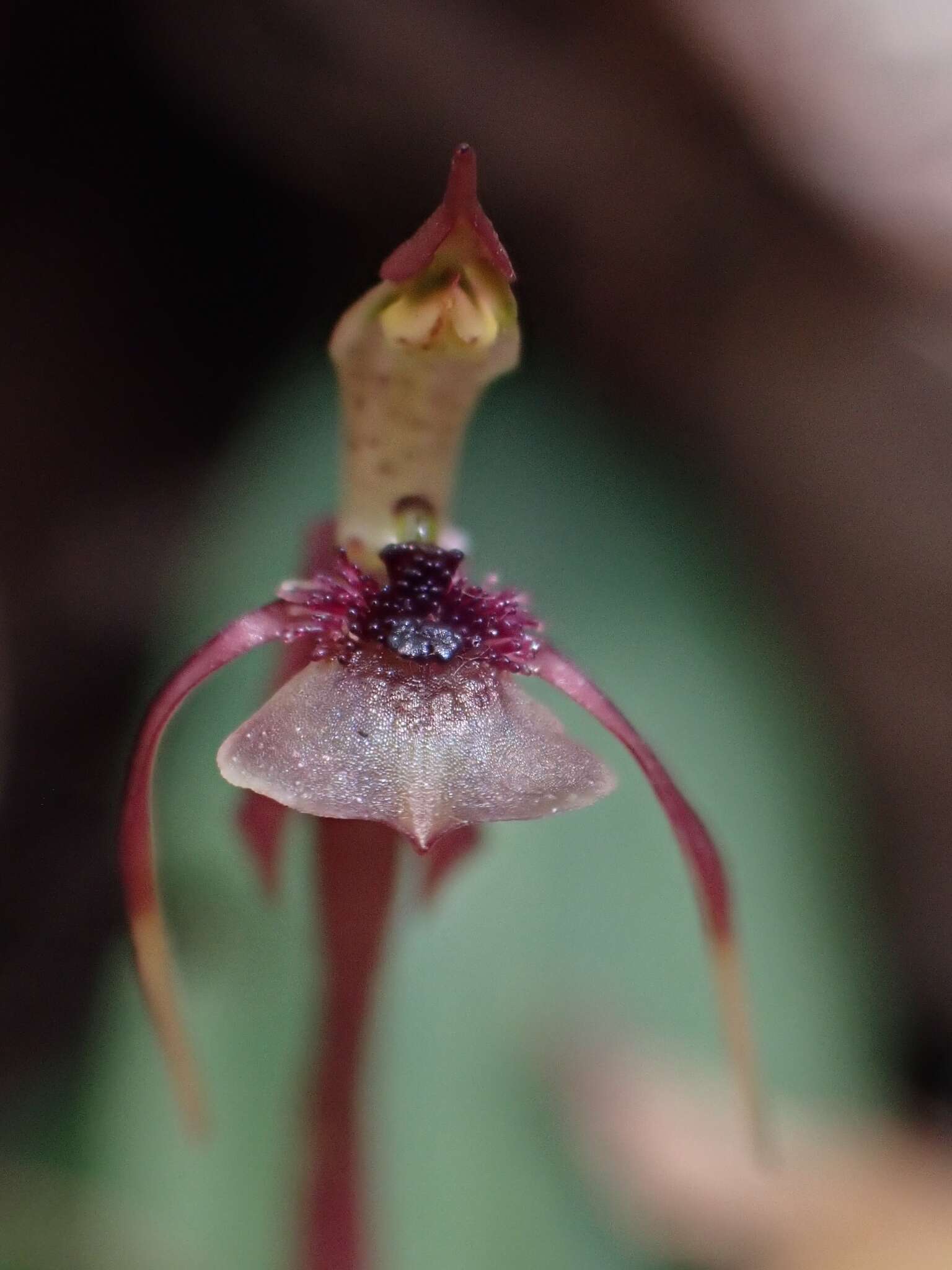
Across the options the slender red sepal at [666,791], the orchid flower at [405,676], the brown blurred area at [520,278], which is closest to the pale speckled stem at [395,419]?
the orchid flower at [405,676]

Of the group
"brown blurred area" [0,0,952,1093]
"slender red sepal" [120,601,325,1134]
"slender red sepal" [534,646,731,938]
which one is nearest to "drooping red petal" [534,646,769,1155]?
"slender red sepal" [534,646,731,938]

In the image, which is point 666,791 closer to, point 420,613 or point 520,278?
point 420,613

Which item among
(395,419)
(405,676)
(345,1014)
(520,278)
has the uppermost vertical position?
(520,278)

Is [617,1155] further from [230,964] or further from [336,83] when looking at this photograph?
[336,83]

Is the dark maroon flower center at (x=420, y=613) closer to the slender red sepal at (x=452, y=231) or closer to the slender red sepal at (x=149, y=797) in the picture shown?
the slender red sepal at (x=149, y=797)

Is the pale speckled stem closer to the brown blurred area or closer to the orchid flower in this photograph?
the orchid flower

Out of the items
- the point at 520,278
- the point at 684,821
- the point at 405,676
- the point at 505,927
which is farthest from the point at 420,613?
the point at 520,278
